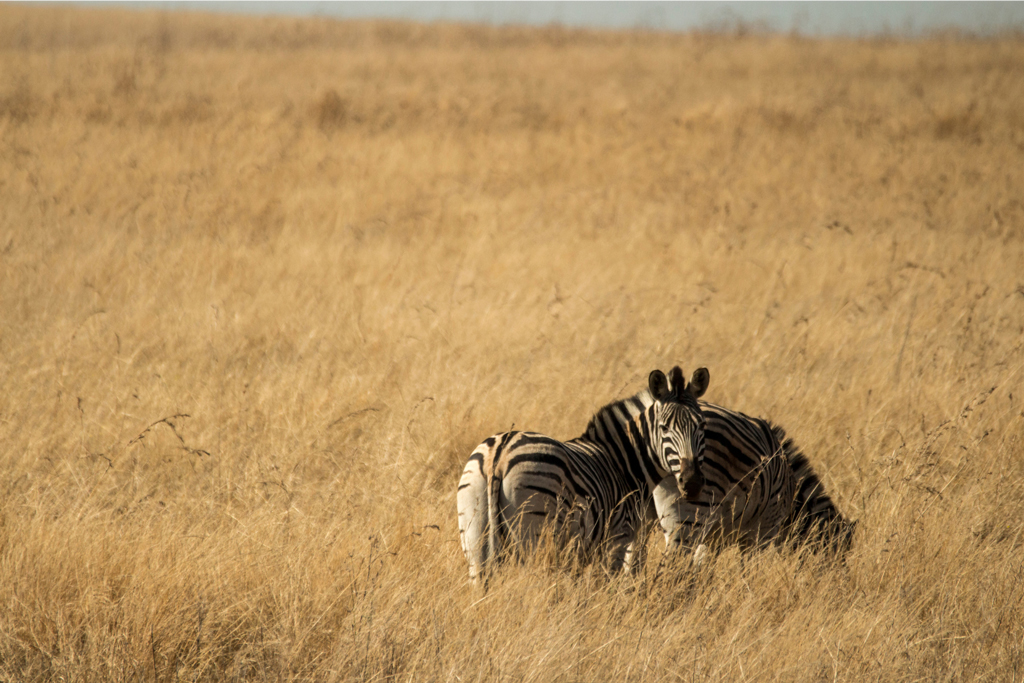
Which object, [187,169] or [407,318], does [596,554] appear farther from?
[187,169]

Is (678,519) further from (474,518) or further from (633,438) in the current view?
(474,518)

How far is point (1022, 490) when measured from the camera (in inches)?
168

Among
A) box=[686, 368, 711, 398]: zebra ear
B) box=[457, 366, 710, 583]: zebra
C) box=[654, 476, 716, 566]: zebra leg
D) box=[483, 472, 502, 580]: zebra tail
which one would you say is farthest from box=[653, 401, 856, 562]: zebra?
box=[483, 472, 502, 580]: zebra tail

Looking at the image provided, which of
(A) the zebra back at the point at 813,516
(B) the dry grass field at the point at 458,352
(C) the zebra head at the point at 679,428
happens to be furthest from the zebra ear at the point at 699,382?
(B) the dry grass field at the point at 458,352

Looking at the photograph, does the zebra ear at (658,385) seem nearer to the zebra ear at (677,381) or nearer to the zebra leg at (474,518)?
the zebra ear at (677,381)

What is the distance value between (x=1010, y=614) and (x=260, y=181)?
11.2m

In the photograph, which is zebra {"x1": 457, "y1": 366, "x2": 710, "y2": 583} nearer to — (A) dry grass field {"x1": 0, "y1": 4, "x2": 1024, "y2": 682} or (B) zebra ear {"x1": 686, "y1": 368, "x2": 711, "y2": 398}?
(B) zebra ear {"x1": 686, "y1": 368, "x2": 711, "y2": 398}

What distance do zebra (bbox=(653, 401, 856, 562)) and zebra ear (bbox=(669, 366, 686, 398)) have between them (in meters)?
0.39

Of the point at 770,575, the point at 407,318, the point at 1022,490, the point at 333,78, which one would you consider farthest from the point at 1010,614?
the point at 333,78

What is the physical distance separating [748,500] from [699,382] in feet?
2.00

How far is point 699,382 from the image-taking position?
371 centimetres

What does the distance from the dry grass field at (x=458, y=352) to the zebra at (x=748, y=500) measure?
0.64 feet

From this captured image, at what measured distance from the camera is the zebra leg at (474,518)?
309 centimetres

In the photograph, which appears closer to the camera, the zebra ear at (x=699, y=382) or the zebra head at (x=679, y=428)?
the zebra head at (x=679, y=428)
